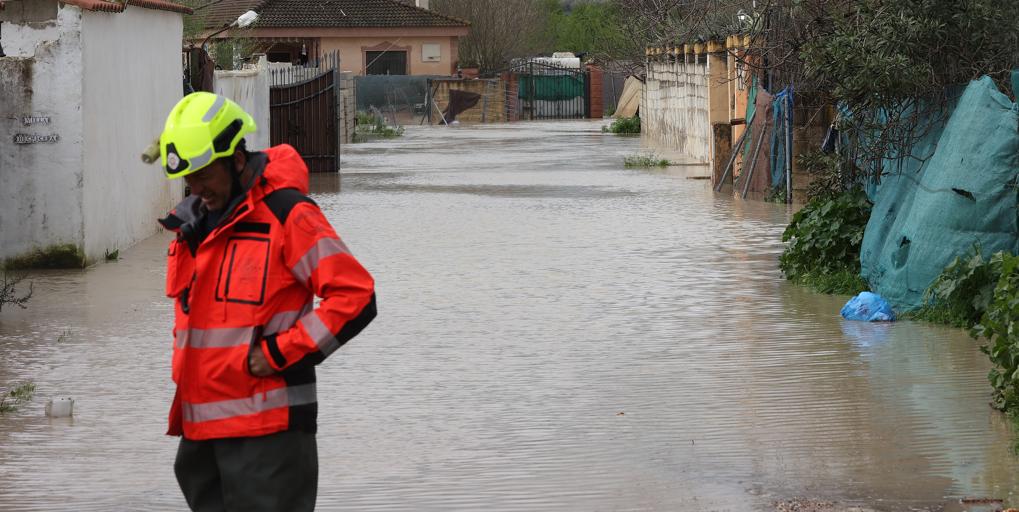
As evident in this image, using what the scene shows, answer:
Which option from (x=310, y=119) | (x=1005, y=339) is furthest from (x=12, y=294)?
(x=310, y=119)

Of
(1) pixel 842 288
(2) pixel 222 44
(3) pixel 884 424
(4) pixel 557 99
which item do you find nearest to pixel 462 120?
(4) pixel 557 99

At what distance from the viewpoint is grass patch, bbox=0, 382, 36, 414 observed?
7941 millimetres

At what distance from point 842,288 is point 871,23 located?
1991mm

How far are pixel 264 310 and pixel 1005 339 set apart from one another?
4447 mm

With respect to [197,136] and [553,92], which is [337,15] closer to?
[553,92]

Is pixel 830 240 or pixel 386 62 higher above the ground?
pixel 386 62

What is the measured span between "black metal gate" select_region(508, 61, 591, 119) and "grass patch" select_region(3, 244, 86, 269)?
147ft

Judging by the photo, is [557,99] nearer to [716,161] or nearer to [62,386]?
[716,161]

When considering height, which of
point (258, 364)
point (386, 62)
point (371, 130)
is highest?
point (386, 62)

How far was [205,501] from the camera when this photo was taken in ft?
14.1

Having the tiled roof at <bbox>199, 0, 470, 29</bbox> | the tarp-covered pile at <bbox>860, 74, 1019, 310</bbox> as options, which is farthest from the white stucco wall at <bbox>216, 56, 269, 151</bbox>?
the tiled roof at <bbox>199, 0, 470, 29</bbox>

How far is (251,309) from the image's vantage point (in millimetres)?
4180

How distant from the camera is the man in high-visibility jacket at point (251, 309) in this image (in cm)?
412

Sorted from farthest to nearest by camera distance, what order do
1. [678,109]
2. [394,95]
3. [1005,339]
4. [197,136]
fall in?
[394,95] → [678,109] → [1005,339] → [197,136]
